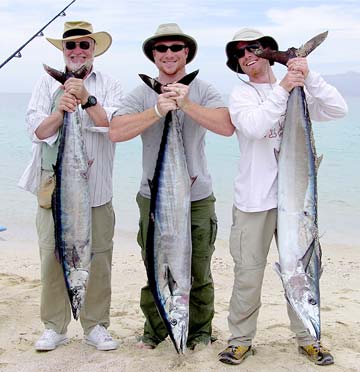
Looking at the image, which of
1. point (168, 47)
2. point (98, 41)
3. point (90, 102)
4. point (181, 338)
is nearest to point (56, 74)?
point (90, 102)

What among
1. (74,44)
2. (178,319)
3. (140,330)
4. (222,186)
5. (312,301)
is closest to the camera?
(312,301)

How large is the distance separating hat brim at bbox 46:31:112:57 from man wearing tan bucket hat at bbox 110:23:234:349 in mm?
362

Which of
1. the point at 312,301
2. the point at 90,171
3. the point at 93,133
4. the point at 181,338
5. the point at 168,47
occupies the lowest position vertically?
the point at 181,338

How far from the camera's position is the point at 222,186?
13.3 meters

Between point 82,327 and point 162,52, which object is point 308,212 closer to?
point 162,52

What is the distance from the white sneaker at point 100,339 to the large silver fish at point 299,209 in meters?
1.25

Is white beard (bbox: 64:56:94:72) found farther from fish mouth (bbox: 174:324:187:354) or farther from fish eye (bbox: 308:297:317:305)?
fish eye (bbox: 308:297:317:305)

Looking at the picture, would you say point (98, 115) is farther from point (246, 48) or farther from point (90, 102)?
point (246, 48)

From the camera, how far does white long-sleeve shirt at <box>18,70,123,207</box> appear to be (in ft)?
12.2

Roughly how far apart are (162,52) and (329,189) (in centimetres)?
1005

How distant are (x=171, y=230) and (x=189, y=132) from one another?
24.5 inches

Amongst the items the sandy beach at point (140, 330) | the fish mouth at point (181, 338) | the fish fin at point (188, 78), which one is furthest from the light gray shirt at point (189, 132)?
the sandy beach at point (140, 330)

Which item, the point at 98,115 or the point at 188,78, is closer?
the point at 188,78

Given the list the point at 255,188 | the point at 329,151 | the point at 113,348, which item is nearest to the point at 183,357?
the point at 113,348
